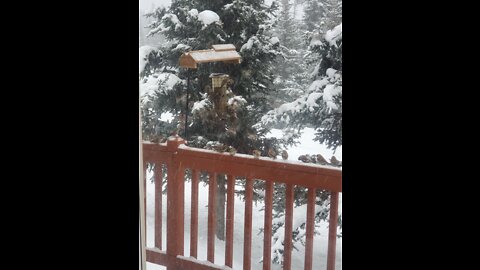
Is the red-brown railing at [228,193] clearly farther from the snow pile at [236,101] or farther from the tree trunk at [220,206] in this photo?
the snow pile at [236,101]

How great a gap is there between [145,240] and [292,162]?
Result: 1.92 feet

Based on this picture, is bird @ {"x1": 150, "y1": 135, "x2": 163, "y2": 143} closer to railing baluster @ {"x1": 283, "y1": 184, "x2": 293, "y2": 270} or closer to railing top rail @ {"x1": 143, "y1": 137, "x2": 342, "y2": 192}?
railing top rail @ {"x1": 143, "y1": 137, "x2": 342, "y2": 192}

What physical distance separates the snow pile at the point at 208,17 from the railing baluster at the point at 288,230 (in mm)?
557

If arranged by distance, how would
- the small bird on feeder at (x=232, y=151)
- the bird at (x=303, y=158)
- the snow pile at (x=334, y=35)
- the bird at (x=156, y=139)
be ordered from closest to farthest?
the snow pile at (x=334, y=35), the bird at (x=303, y=158), the small bird on feeder at (x=232, y=151), the bird at (x=156, y=139)

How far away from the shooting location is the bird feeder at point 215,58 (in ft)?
5.21

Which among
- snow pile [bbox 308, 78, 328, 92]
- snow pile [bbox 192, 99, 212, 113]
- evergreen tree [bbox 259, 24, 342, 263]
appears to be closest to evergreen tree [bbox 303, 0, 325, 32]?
evergreen tree [bbox 259, 24, 342, 263]

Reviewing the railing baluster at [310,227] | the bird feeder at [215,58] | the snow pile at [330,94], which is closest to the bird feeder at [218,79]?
the bird feeder at [215,58]

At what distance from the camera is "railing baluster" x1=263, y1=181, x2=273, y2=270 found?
5.23ft

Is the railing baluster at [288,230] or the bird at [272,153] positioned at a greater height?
the bird at [272,153]

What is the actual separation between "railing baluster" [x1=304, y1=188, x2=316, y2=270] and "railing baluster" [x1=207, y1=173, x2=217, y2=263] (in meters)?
0.31
